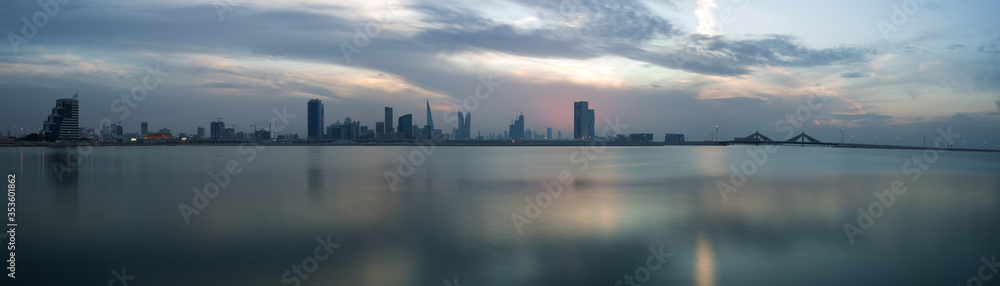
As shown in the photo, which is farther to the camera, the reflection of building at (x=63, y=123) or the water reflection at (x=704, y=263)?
the reflection of building at (x=63, y=123)

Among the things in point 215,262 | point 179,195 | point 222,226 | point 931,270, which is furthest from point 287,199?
point 931,270

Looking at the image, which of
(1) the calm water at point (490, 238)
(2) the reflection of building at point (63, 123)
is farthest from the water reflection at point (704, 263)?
(2) the reflection of building at point (63, 123)

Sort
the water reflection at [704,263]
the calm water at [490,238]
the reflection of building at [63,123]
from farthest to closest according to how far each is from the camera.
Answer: the reflection of building at [63,123] < the calm water at [490,238] < the water reflection at [704,263]

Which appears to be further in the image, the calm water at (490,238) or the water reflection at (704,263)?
the calm water at (490,238)

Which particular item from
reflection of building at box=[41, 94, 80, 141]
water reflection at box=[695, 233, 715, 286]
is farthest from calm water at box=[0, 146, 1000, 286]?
reflection of building at box=[41, 94, 80, 141]

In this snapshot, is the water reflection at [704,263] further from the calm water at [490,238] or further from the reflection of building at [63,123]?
the reflection of building at [63,123]

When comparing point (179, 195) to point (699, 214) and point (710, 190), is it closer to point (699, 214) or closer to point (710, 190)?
point (699, 214)

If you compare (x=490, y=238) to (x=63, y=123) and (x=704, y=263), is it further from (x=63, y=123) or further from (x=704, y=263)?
(x=63, y=123)

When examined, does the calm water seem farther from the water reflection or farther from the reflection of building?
the reflection of building

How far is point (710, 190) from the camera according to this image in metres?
25.5

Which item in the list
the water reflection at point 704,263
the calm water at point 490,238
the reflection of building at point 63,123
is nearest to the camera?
the water reflection at point 704,263

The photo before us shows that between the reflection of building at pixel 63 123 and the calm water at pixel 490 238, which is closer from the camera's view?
the calm water at pixel 490 238

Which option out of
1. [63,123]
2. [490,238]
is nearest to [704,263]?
[490,238]

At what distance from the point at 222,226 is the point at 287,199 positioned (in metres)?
6.29
